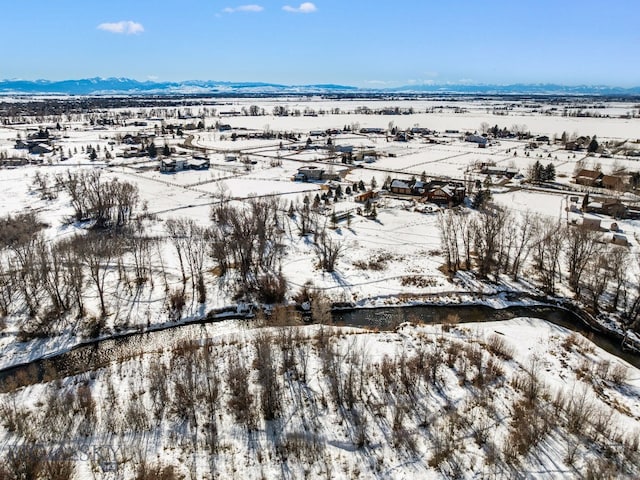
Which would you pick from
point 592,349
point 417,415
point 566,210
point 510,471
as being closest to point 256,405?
point 417,415

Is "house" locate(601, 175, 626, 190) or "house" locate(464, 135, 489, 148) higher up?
"house" locate(464, 135, 489, 148)

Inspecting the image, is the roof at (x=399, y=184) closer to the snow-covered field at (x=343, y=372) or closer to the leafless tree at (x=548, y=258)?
the snow-covered field at (x=343, y=372)

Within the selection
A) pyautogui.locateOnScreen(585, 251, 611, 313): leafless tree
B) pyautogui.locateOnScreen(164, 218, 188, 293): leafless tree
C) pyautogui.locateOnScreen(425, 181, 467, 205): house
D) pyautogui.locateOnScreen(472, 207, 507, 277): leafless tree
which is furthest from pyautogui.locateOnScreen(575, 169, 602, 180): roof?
pyautogui.locateOnScreen(164, 218, 188, 293): leafless tree

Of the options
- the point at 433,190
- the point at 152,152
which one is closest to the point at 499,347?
the point at 433,190

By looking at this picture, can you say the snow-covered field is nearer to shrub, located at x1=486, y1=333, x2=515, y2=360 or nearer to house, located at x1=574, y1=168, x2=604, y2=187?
shrub, located at x1=486, y1=333, x2=515, y2=360

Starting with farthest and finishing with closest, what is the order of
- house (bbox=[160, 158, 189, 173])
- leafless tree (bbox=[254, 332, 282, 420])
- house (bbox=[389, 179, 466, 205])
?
house (bbox=[160, 158, 189, 173]) < house (bbox=[389, 179, 466, 205]) < leafless tree (bbox=[254, 332, 282, 420])

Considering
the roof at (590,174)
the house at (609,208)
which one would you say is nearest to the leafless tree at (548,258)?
the house at (609,208)

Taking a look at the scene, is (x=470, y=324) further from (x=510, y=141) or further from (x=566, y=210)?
(x=510, y=141)

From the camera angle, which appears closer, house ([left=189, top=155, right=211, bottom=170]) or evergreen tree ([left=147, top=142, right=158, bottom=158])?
house ([left=189, top=155, right=211, bottom=170])

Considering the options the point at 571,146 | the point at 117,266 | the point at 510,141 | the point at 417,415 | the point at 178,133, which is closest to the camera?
the point at 417,415
